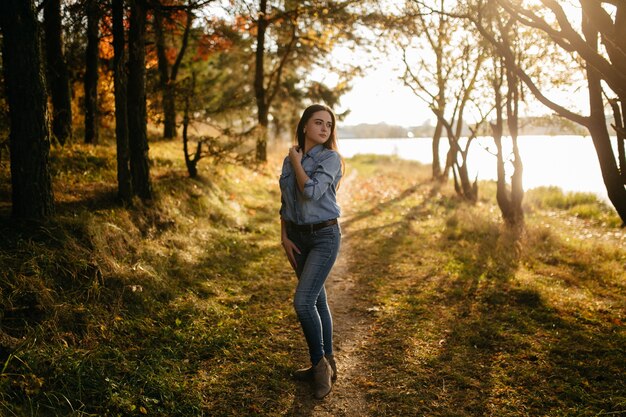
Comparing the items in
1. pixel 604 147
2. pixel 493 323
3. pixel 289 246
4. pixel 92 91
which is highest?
pixel 92 91

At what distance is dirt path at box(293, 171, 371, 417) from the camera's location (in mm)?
3945

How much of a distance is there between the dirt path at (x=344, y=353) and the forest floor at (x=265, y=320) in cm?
2

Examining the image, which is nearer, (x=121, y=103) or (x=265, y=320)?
(x=265, y=320)

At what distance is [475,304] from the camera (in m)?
6.20

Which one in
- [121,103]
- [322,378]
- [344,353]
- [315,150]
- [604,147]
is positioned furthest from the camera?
[121,103]

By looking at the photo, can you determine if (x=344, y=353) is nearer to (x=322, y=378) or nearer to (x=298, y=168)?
(x=322, y=378)

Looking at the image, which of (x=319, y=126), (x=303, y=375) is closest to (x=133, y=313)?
(x=303, y=375)

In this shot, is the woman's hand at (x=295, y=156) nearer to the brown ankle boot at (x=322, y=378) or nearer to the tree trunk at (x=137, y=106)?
the brown ankle boot at (x=322, y=378)

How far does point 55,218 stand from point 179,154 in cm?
824

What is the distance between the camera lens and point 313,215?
3.85 meters

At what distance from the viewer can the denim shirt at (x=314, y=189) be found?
12.2ft

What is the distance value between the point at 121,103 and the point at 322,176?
537 cm

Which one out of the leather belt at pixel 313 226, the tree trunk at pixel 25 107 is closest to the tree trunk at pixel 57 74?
the tree trunk at pixel 25 107

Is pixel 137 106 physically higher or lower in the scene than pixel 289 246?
higher
